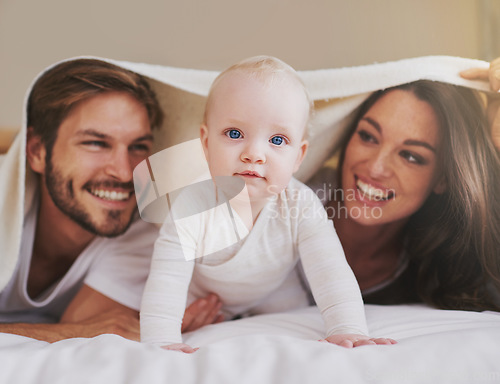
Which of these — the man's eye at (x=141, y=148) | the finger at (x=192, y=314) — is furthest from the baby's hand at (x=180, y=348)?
the man's eye at (x=141, y=148)

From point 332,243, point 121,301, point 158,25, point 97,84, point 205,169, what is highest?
point 158,25

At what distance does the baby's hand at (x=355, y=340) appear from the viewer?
21.0 inches

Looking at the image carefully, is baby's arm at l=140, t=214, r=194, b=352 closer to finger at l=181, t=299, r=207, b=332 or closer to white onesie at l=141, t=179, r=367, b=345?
white onesie at l=141, t=179, r=367, b=345

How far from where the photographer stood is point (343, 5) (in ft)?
2.84

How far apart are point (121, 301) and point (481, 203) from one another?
635 mm

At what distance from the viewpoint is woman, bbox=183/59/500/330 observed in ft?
2.25

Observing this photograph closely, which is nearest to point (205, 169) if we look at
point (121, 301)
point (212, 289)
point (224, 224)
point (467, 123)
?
point (224, 224)

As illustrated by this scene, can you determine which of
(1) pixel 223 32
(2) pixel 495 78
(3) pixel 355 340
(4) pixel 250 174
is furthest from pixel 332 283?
(1) pixel 223 32

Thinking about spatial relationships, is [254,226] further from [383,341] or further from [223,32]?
[223,32]

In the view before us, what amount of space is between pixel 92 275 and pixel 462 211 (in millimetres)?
654

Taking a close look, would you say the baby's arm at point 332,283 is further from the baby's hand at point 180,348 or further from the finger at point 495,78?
the finger at point 495,78

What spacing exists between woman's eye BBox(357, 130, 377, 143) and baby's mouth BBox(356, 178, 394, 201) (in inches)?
2.9

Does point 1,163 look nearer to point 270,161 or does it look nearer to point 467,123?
point 270,161

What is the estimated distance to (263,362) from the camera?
452 mm
